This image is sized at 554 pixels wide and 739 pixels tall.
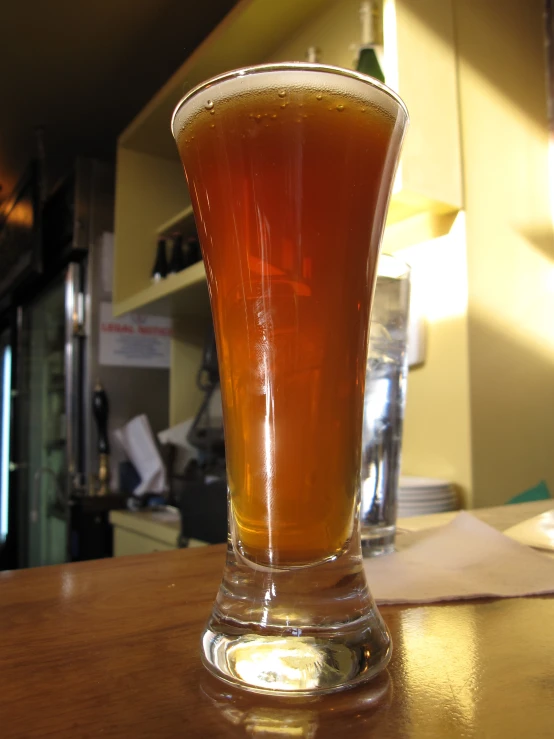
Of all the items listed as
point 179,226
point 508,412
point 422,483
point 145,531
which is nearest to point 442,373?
point 508,412

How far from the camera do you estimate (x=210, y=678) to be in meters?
0.28

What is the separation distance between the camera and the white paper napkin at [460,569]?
43 centimetres

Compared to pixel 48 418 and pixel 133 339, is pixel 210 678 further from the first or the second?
pixel 48 418

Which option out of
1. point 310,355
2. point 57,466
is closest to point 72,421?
point 57,466

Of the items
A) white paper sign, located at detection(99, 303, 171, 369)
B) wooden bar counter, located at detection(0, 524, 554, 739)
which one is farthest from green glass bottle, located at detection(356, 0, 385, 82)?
white paper sign, located at detection(99, 303, 171, 369)

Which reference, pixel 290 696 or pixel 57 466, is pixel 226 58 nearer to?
pixel 290 696

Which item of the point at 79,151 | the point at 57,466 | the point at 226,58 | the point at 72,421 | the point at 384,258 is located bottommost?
the point at 57,466

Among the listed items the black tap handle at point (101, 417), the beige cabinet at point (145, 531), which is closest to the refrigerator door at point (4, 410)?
the black tap handle at point (101, 417)

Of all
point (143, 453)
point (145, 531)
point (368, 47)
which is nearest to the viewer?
point (368, 47)

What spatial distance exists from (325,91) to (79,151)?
9.81 feet

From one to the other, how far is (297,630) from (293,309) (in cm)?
16

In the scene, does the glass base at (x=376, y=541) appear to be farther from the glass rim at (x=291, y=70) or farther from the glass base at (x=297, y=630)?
the glass rim at (x=291, y=70)

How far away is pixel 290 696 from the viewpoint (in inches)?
10.3

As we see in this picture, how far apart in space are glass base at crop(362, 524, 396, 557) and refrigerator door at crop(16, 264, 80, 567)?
1976 mm
